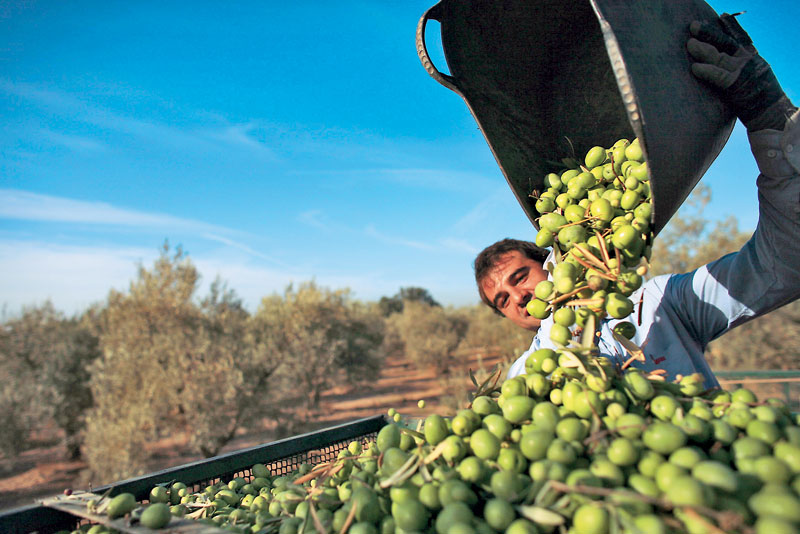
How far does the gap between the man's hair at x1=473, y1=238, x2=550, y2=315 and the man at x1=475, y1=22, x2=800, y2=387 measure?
0.13 metres

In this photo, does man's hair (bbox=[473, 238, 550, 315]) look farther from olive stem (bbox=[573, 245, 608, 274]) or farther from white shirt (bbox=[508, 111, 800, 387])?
olive stem (bbox=[573, 245, 608, 274])

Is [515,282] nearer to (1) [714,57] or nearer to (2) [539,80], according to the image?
(2) [539,80]

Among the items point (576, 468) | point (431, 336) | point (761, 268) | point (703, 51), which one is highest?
point (703, 51)

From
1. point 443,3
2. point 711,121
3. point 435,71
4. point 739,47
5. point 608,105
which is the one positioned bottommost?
point 711,121

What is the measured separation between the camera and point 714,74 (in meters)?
1.71

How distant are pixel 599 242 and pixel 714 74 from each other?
2.56ft

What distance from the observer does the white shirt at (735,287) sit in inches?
72.4

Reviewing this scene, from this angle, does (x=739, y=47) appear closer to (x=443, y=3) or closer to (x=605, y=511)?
(x=443, y=3)

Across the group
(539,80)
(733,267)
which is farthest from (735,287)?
(539,80)

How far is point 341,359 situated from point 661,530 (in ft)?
58.9

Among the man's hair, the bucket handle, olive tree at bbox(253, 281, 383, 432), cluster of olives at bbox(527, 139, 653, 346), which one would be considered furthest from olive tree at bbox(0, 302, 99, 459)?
cluster of olives at bbox(527, 139, 653, 346)

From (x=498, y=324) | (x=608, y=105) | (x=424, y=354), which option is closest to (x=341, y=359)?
(x=424, y=354)

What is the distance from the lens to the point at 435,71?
2.25 m

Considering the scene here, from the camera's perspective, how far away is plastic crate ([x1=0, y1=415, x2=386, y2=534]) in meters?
1.81
